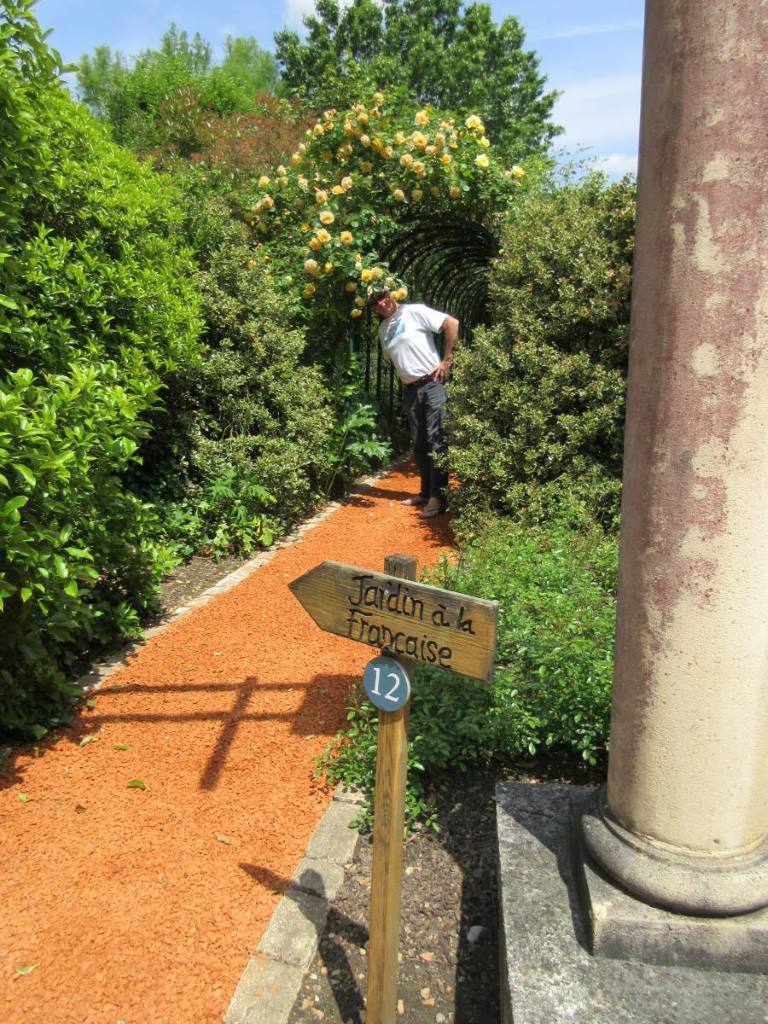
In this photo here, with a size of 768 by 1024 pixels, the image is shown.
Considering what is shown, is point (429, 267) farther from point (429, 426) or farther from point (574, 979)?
point (574, 979)

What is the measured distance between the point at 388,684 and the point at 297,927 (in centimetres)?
116

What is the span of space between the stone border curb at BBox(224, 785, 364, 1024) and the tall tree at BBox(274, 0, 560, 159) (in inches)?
1279

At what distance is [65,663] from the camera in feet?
12.6

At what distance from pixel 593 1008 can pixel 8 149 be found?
11.5ft

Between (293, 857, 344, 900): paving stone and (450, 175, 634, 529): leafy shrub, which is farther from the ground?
(450, 175, 634, 529): leafy shrub

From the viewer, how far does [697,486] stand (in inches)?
65.1

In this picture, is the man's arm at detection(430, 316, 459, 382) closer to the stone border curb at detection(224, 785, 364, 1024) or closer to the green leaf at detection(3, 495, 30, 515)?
the stone border curb at detection(224, 785, 364, 1024)

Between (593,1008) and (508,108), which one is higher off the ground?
(508,108)

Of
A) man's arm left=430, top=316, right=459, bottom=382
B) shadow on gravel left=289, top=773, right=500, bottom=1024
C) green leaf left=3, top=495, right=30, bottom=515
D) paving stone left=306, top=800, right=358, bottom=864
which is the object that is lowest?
shadow on gravel left=289, top=773, right=500, bottom=1024

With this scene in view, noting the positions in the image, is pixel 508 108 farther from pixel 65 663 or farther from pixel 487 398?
pixel 65 663

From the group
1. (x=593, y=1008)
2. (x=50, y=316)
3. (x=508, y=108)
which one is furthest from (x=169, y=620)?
(x=508, y=108)

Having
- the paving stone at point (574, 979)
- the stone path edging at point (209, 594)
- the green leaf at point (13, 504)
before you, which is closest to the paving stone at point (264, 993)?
the paving stone at point (574, 979)

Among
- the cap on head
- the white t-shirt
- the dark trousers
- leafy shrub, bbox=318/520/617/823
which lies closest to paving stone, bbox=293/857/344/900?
leafy shrub, bbox=318/520/617/823

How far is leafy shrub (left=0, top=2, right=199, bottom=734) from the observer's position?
9.52 ft
